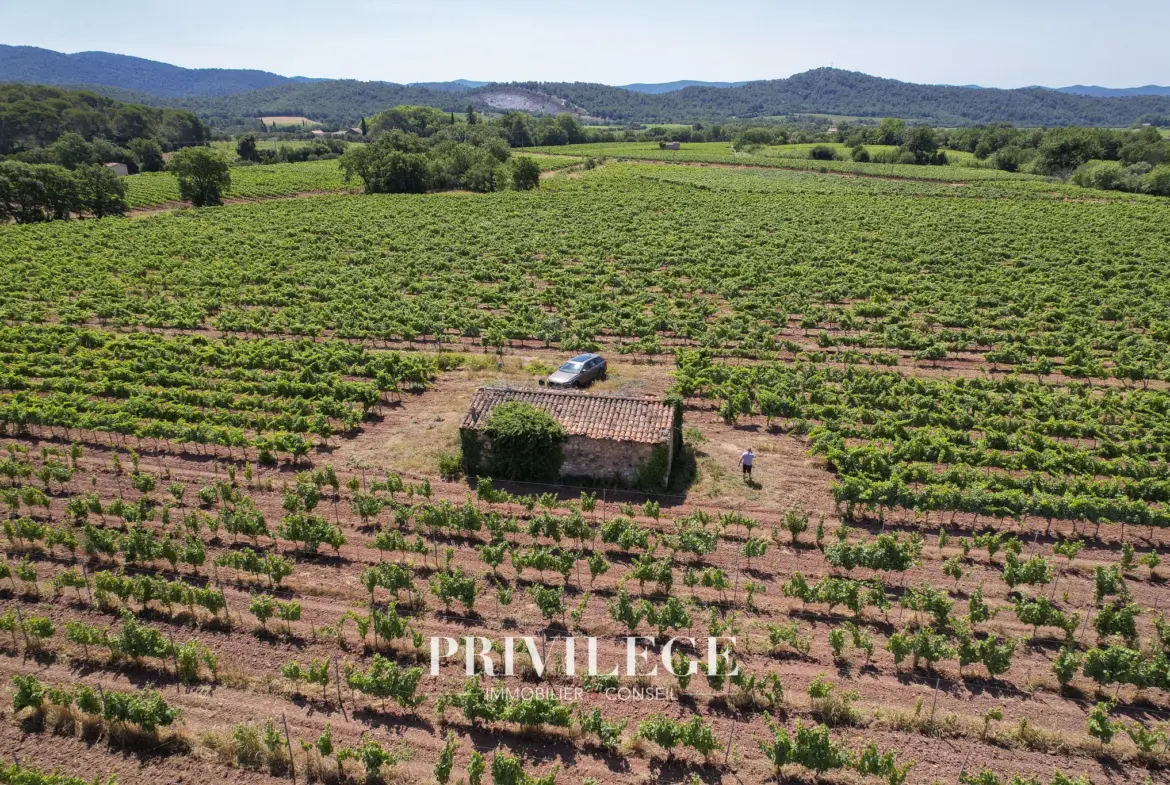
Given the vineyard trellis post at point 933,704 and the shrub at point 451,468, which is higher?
the shrub at point 451,468

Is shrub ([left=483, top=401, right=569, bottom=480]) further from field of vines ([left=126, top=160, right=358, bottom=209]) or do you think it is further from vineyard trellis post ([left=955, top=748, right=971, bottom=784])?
field of vines ([left=126, top=160, right=358, bottom=209])

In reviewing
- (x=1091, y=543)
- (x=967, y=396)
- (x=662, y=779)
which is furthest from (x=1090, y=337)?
(x=662, y=779)

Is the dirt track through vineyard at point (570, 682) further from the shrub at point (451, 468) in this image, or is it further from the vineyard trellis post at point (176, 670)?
the shrub at point (451, 468)

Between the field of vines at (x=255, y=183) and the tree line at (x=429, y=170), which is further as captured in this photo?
the tree line at (x=429, y=170)

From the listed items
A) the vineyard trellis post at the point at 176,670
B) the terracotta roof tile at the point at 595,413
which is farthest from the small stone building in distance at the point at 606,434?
the vineyard trellis post at the point at 176,670

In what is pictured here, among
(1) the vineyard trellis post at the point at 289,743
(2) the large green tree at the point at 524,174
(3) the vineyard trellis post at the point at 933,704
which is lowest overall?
(1) the vineyard trellis post at the point at 289,743

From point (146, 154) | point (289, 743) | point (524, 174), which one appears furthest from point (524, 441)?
point (146, 154)
